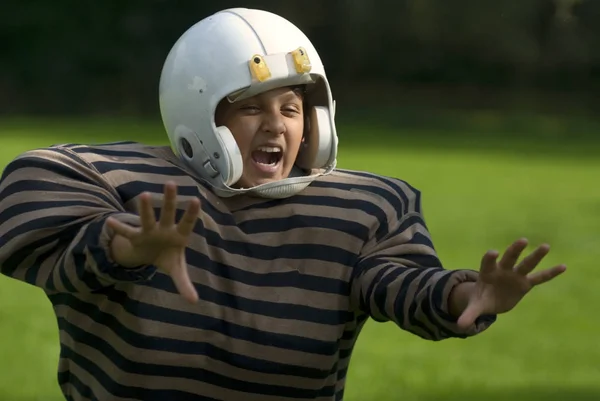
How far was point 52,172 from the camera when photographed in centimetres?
363

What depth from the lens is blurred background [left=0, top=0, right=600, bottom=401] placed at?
723 centimetres

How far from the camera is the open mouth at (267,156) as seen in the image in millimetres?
3850

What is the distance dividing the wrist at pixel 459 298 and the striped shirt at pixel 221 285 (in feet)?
0.05

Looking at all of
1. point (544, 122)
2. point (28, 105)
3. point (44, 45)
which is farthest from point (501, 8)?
point (44, 45)

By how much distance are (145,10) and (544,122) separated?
8380 millimetres

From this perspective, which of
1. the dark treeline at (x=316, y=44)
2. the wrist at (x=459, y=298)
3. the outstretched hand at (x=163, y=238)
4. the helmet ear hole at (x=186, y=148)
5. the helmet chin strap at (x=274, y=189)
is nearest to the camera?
the outstretched hand at (x=163, y=238)

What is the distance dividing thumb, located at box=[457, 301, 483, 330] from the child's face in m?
0.80

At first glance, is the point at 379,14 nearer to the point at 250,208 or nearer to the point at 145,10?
the point at 145,10

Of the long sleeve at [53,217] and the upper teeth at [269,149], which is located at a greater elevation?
the upper teeth at [269,149]

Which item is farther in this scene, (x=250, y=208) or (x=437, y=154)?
(x=437, y=154)

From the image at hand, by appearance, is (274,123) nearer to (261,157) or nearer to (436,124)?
(261,157)

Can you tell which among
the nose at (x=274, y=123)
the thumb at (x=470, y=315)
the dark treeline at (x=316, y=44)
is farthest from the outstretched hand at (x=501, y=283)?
the dark treeline at (x=316, y=44)

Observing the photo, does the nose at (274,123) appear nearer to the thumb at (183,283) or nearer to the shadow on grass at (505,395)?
the thumb at (183,283)

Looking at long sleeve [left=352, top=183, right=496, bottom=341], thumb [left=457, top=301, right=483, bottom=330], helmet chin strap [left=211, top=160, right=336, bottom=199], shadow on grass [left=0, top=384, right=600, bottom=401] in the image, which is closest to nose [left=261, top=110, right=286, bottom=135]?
helmet chin strap [left=211, top=160, right=336, bottom=199]
